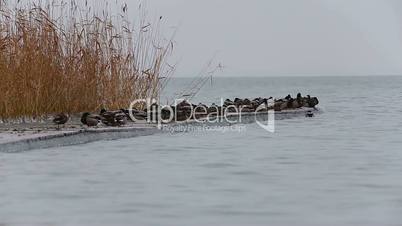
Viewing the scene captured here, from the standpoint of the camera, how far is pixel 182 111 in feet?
34.8

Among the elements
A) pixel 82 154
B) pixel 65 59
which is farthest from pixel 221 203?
pixel 65 59

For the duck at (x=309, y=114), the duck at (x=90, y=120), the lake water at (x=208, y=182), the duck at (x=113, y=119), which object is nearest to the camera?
the lake water at (x=208, y=182)

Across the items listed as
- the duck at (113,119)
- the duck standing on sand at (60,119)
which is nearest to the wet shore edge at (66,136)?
the duck at (113,119)

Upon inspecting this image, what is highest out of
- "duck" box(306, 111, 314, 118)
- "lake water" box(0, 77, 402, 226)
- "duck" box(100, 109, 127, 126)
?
"duck" box(100, 109, 127, 126)

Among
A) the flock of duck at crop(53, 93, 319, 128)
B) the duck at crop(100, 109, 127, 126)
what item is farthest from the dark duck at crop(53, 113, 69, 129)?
the duck at crop(100, 109, 127, 126)

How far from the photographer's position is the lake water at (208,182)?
14.8 ft

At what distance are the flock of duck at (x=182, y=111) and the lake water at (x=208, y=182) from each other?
40 centimetres

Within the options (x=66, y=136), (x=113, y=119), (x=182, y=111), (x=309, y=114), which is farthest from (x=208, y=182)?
(x=309, y=114)

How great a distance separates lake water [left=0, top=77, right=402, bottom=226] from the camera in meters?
4.51

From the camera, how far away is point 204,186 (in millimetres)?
5562

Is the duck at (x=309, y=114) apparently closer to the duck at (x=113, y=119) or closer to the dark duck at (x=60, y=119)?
the duck at (x=113, y=119)

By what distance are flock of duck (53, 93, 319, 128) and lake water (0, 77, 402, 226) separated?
399 millimetres

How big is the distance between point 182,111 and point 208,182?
16.0ft

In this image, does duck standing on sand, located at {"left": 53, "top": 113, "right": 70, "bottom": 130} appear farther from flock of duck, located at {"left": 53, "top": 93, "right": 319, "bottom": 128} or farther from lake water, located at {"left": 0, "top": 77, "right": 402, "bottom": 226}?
lake water, located at {"left": 0, "top": 77, "right": 402, "bottom": 226}
